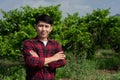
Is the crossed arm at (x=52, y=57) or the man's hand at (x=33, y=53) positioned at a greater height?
the man's hand at (x=33, y=53)

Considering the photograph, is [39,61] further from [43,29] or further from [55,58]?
[43,29]

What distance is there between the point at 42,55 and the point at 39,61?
0.14m

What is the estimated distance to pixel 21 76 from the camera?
32.5 feet

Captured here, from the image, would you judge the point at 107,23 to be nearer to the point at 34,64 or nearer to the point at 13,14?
the point at 13,14

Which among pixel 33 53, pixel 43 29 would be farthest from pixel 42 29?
pixel 33 53

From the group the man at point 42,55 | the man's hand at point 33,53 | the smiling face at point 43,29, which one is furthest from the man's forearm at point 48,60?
the smiling face at point 43,29

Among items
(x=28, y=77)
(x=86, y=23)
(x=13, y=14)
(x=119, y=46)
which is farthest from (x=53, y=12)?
(x=28, y=77)

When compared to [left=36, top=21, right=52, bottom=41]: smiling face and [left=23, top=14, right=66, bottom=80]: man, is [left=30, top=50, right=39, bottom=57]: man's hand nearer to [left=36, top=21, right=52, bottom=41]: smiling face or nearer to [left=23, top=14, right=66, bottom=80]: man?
[left=23, top=14, right=66, bottom=80]: man

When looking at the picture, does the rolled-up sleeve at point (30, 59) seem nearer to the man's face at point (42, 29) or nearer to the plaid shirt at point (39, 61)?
the plaid shirt at point (39, 61)

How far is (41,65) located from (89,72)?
716cm

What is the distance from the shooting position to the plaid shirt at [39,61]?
12.7 ft

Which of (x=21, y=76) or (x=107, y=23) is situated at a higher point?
(x=107, y=23)

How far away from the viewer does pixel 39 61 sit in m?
3.85

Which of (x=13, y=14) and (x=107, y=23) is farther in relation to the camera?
(x=107, y=23)
